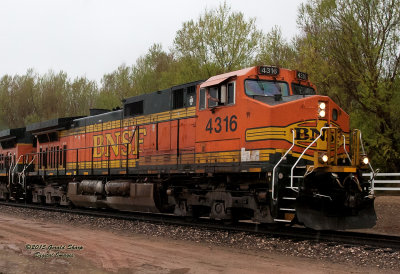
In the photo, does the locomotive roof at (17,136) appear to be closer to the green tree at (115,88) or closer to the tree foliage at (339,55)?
the tree foliage at (339,55)

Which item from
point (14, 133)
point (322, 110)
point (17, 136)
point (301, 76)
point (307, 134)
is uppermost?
point (301, 76)

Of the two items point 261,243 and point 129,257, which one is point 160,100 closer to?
point 261,243

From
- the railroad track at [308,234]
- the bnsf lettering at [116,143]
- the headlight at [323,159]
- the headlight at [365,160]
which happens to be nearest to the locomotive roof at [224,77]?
the headlight at [323,159]

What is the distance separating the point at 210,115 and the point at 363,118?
483 inches

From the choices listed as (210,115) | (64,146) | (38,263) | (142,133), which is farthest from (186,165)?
(64,146)

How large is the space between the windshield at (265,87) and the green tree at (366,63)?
35.6ft

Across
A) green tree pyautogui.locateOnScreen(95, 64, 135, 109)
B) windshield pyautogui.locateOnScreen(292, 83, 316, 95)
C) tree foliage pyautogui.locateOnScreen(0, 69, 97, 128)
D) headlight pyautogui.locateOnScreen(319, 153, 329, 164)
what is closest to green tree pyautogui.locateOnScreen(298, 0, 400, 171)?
windshield pyautogui.locateOnScreen(292, 83, 316, 95)

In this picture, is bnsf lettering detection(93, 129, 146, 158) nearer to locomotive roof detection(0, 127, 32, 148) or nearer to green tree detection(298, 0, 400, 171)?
locomotive roof detection(0, 127, 32, 148)

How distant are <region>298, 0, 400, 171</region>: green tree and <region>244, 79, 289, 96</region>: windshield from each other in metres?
10.9

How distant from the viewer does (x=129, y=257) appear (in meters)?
8.43

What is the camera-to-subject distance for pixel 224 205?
1183 cm

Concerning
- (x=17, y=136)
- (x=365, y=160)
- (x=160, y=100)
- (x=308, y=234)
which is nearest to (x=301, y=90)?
(x=365, y=160)

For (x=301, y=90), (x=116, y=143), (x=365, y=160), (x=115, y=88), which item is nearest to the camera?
(x=365, y=160)

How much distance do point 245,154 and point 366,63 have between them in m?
13.2
